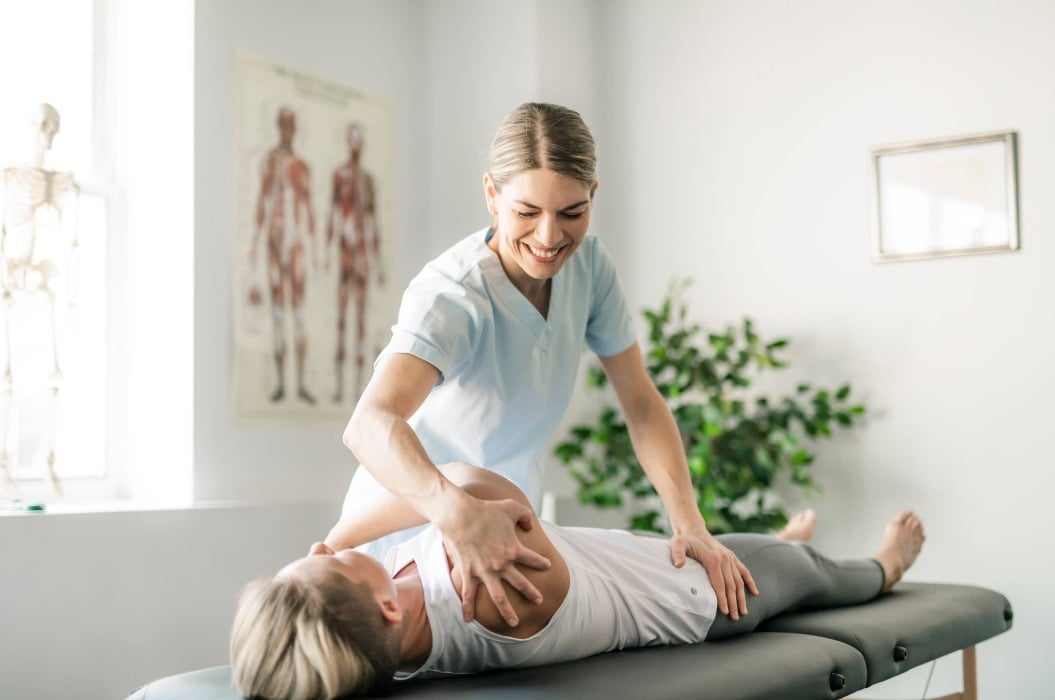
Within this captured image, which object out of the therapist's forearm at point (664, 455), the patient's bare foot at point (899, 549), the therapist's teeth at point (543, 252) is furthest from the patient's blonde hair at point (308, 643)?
the patient's bare foot at point (899, 549)

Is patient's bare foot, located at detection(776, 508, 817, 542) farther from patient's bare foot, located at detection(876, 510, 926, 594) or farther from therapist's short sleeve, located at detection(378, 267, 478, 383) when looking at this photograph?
therapist's short sleeve, located at detection(378, 267, 478, 383)

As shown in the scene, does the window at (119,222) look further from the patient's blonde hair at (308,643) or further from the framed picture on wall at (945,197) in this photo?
the framed picture on wall at (945,197)

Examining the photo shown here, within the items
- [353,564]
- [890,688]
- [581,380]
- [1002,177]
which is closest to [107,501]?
[581,380]

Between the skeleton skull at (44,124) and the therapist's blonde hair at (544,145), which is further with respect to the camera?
the skeleton skull at (44,124)

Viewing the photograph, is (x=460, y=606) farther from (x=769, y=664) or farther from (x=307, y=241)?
(x=307, y=241)

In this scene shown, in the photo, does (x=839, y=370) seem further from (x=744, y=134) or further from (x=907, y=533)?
(x=907, y=533)

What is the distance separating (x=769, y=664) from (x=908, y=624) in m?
0.55

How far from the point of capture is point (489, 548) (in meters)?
1.52

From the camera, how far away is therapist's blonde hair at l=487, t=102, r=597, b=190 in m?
1.81

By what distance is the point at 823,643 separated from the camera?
6.14 feet

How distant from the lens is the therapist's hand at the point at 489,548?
152 centimetres

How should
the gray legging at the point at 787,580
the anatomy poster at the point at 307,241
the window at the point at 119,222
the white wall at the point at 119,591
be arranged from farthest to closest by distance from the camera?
the anatomy poster at the point at 307,241
the window at the point at 119,222
the white wall at the point at 119,591
the gray legging at the point at 787,580

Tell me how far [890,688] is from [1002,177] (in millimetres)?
1647

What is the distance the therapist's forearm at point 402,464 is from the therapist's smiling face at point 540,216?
1.23ft
